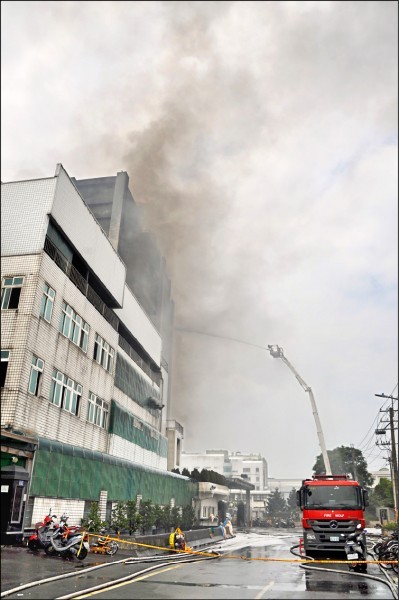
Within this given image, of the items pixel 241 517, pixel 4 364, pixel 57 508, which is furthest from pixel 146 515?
pixel 241 517

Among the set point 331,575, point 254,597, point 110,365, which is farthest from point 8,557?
point 110,365

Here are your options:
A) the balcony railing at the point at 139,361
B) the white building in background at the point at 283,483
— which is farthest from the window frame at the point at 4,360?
the white building in background at the point at 283,483

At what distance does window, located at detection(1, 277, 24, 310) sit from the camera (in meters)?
20.0

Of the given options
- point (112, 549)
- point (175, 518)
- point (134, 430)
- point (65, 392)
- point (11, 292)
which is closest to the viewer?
point (112, 549)

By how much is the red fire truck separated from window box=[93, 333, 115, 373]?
1362cm

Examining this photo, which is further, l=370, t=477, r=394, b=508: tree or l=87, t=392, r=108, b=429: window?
l=370, t=477, r=394, b=508: tree

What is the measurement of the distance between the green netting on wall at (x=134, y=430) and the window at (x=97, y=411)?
79 centimetres

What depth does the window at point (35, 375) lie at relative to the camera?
19.5 meters

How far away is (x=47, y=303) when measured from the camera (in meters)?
21.2

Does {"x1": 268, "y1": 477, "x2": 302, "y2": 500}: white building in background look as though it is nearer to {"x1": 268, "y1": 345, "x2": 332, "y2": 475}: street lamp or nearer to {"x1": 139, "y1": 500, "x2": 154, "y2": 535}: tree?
{"x1": 268, "y1": 345, "x2": 332, "y2": 475}: street lamp

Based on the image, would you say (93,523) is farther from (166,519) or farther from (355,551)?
(166,519)

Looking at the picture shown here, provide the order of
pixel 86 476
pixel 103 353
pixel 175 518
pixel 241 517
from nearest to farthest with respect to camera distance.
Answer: pixel 86 476 → pixel 103 353 → pixel 175 518 → pixel 241 517

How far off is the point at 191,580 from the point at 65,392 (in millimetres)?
13011

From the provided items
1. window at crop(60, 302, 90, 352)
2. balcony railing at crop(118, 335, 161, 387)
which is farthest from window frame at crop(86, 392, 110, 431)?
balcony railing at crop(118, 335, 161, 387)
